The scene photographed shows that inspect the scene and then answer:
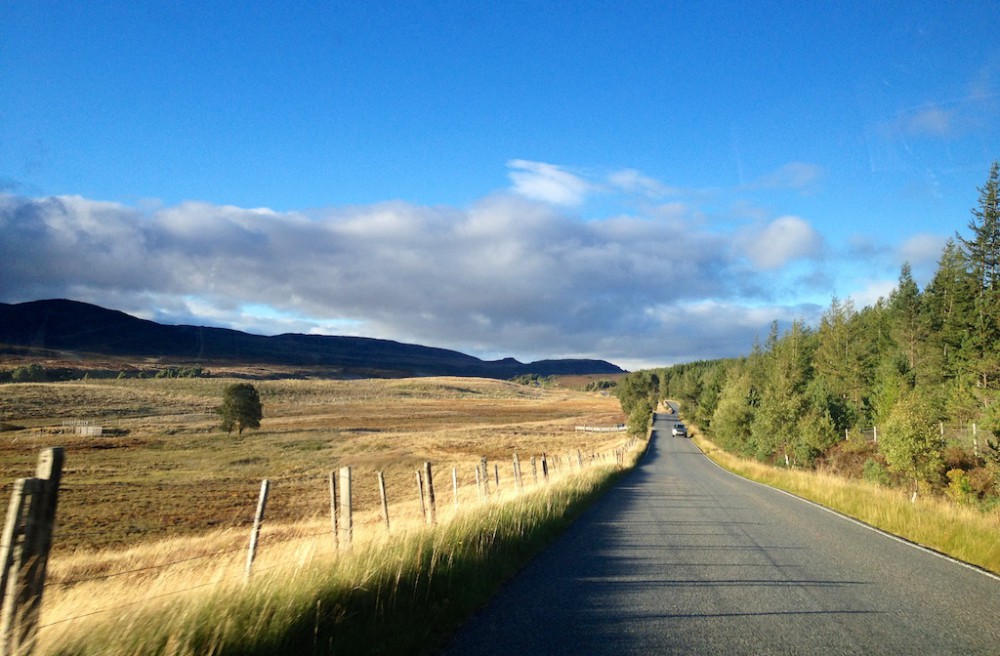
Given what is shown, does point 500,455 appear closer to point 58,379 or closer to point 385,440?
point 385,440

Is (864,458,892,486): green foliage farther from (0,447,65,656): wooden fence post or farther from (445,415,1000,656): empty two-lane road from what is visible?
(0,447,65,656): wooden fence post

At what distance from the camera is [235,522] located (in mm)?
20109

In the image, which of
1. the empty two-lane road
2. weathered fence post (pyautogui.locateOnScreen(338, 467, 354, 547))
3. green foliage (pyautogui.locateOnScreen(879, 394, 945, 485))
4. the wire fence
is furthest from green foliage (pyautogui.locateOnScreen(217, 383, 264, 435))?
the wire fence

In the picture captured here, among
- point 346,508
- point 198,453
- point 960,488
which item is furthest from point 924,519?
point 198,453

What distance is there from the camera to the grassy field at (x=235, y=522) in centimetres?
487

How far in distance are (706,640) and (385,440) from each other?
157 feet

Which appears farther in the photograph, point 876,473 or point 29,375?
point 876,473

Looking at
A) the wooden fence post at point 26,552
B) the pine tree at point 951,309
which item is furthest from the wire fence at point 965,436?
the wooden fence post at point 26,552

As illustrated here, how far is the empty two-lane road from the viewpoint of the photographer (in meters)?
5.65

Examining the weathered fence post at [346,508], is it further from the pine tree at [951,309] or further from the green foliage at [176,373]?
the green foliage at [176,373]

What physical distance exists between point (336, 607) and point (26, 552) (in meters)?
2.42

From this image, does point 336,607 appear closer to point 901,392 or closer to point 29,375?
point 29,375

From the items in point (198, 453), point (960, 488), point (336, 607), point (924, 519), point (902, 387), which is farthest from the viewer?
point (902, 387)

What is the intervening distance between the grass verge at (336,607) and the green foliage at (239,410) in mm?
42915
